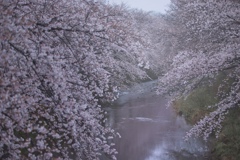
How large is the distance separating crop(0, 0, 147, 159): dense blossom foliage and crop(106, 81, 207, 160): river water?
20.7 ft

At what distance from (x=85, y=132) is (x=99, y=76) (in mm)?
1100

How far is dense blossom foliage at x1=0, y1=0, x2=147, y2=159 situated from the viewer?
3115 mm

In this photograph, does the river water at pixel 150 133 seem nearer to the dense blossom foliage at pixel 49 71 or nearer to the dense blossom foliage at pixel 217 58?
the dense blossom foliage at pixel 217 58

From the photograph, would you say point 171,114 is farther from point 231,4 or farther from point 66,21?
point 66,21

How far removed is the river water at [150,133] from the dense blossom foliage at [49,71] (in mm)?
6296

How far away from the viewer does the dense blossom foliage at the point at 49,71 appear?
10.2 feet

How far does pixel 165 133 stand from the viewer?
14016mm

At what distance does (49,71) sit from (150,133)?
36.5 feet

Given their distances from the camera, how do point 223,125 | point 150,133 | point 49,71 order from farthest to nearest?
point 150,133
point 223,125
point 49,71

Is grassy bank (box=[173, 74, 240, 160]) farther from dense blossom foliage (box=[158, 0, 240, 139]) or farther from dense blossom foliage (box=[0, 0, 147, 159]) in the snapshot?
dense blossom foliage (box=[0, 0, 147, 159])

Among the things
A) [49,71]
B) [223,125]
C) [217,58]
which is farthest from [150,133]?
[49,71]

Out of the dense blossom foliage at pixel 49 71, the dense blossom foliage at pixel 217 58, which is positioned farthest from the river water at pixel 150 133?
the dense blossom foliage at pixel 49 71

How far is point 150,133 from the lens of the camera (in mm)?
14273

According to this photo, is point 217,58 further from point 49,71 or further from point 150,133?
point 150,133
